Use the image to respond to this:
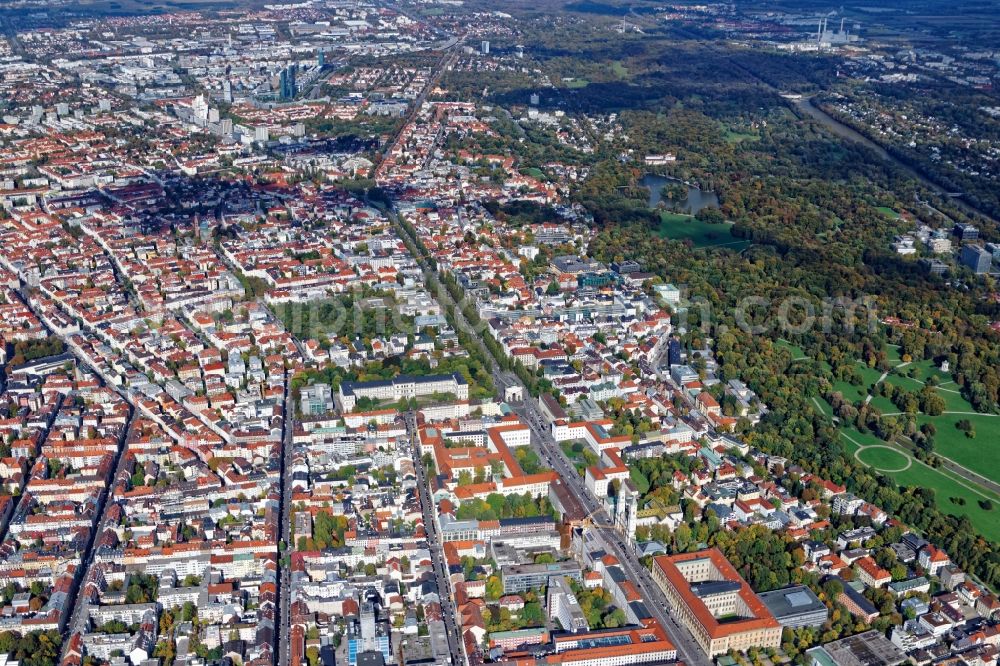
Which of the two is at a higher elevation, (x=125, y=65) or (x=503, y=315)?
(x=125, y=65)

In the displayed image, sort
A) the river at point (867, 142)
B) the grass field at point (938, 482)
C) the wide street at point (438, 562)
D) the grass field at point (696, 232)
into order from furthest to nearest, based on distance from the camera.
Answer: the river at point (867, 142) → the grass field at point (696, 232) → the grass field at point (938, 482) → the wide street at point (438, 562)

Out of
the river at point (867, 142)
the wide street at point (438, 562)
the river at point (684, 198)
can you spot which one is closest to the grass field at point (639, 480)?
the wide street at point (438, 562)

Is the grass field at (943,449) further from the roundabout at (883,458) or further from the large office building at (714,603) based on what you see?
the large office building at (714,603)

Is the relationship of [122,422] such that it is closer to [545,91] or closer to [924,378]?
[924,378]

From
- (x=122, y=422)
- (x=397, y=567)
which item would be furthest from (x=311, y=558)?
(x=122, y=422)

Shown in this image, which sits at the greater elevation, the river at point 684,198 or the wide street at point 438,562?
the river at point 684,198

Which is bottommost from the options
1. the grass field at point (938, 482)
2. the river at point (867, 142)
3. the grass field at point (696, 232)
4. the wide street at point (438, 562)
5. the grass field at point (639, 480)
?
the wide street at point (438, 562)

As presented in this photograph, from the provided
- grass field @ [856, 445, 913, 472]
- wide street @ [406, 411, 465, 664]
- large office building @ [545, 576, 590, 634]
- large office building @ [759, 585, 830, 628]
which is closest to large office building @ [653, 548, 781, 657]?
large office building @ [759, 585, 830, 628]

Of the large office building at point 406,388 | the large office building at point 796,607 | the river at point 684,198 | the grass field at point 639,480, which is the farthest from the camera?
the river at point 684,198
